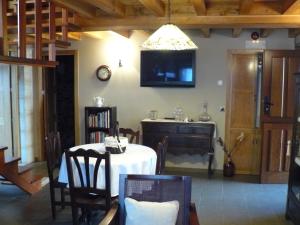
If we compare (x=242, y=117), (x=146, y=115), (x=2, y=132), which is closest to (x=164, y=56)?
(x=146, y=115)

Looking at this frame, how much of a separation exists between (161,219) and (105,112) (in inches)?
141

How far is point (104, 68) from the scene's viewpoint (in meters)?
5.75

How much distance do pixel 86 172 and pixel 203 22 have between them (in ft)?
7.76

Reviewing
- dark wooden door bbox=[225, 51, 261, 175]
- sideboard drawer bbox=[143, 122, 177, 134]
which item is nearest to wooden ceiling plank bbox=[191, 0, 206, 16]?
dark wooden door bbox=[225, 51, 261, 175]

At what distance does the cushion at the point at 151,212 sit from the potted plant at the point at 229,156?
322cm

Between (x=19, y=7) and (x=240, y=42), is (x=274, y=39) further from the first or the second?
(x=19, y=7)

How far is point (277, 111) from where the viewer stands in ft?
16.5

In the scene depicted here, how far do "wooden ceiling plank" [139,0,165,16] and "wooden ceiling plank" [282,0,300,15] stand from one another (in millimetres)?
1422

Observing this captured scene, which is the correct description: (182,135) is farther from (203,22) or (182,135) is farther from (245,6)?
(245,6)

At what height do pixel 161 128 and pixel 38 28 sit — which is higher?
pixel 38 28

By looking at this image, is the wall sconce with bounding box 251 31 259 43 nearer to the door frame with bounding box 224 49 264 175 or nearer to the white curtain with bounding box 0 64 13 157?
the door frame with bounding box 224 49 264 175

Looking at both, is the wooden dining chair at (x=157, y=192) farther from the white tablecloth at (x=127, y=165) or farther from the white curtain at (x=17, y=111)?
the white curtain at (x=17, y=111)

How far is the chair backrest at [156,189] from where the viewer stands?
2.28 metres

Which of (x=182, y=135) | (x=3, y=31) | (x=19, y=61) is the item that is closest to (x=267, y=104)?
(x=182, y=135)
